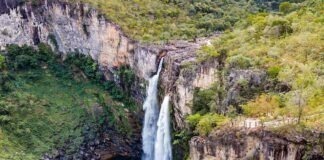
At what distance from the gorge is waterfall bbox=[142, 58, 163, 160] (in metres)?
0.06

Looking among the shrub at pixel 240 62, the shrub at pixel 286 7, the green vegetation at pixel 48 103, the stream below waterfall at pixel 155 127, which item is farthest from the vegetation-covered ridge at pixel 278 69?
the green vegetation at pixel 48 103

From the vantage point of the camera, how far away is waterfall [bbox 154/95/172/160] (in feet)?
102

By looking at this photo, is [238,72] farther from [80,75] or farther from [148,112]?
[80,75]

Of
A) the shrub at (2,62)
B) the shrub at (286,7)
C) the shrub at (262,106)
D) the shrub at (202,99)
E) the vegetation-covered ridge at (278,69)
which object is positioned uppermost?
the shrub at (286,7)

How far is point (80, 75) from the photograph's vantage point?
39.2 meters

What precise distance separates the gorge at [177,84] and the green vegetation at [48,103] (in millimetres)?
258

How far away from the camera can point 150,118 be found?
3438cm

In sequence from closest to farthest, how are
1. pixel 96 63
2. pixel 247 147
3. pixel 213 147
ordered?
pixel 247 147, pixel 213 147, pixel 96 63

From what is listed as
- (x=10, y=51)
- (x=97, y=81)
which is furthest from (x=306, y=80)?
(x=10, y=51)

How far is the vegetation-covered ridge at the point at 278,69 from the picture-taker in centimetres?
2069

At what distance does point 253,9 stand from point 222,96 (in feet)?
54.9

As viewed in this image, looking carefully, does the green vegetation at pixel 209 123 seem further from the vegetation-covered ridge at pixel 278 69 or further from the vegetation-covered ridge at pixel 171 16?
the vegetation-covered ridge at pixel 171 16

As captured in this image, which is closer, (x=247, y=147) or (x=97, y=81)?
(x=247, y=147)

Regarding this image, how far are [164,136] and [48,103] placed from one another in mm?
9188
